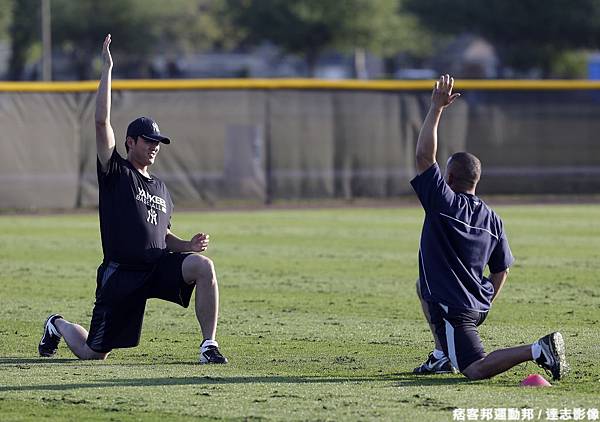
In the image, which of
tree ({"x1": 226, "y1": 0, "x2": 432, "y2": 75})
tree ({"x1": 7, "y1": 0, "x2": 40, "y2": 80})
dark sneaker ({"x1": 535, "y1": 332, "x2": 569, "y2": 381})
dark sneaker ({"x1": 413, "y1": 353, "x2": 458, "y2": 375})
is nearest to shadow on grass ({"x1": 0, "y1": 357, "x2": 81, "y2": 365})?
dark sneaker ({"x1": 413, "y1": 353, "x2": 458, "y2": 375})

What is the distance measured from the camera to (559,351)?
666cm

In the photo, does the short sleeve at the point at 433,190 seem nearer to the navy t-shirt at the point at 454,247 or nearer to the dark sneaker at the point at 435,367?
the navy t-shirt at the point at 454,247

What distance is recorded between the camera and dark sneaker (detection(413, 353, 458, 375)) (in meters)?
7.24

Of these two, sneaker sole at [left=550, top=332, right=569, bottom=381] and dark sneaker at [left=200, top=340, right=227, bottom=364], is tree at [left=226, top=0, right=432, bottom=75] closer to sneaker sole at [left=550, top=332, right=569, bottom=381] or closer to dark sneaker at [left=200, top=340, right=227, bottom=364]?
dark sneaker at [left=200, top=340, right=227, bottom=364]

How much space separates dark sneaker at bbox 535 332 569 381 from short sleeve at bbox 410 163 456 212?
0.92 meters

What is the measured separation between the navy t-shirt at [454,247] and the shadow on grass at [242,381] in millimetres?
472

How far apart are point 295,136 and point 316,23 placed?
33937mm

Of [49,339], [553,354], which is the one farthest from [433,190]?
[49,339]

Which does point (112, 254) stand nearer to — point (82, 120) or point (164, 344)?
point (164, 344)

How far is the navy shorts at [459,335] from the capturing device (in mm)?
6891

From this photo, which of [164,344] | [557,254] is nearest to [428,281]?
[164,344]

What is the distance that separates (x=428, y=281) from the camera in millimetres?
7016

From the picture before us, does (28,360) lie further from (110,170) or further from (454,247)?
(454,247)

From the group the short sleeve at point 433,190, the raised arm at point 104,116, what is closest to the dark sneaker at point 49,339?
the raised arm at point 104,116
